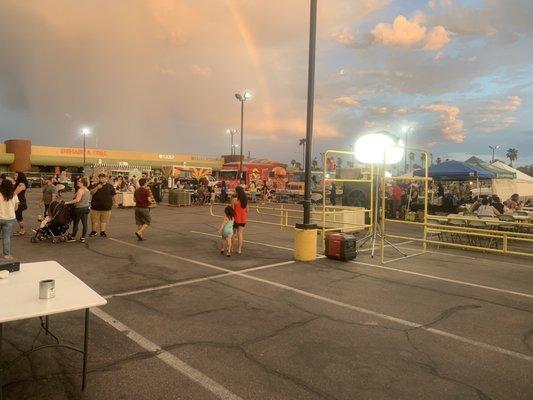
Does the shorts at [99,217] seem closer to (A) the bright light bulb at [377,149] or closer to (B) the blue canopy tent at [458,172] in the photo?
(A) the bright light bulb at [377,149]

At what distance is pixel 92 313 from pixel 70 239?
6.94m

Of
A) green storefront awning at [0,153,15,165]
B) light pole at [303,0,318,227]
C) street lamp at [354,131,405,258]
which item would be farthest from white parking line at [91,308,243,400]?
green storefront awning at [0,153,15,165]

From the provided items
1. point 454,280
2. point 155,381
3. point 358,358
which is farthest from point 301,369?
point 454,280

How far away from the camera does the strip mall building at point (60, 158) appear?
53.0 m

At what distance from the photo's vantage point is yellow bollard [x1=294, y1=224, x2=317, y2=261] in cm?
948

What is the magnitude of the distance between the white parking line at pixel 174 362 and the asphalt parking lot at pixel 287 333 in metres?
0.02

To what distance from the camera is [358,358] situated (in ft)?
14.5

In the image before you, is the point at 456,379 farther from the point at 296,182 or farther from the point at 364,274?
the point at 296,182

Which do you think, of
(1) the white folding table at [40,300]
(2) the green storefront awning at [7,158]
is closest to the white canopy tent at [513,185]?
(1) the white folding table at [40,300]

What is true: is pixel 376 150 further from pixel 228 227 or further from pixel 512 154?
pixel 512 154

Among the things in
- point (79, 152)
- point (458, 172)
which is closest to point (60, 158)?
point (79, 152)

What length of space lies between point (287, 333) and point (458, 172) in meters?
16.3

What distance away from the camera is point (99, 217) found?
503 inches

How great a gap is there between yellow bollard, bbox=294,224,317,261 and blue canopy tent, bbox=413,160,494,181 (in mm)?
11846
